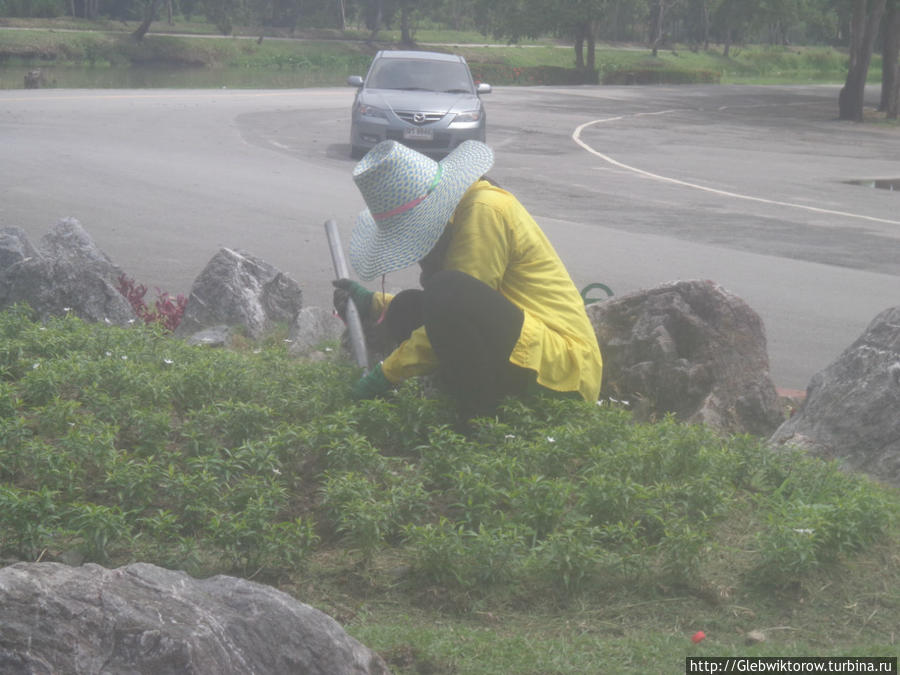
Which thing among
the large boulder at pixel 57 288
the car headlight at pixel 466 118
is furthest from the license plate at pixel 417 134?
the large boulder at pixel 57 288

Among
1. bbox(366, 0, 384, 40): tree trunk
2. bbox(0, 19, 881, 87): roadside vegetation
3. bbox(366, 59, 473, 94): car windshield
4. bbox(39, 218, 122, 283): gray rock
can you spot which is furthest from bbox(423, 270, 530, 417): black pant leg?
bbox(366, 0, 384, 40): tree trunk

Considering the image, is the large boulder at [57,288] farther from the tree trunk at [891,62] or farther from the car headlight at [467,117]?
the tree trunk at [891,62]

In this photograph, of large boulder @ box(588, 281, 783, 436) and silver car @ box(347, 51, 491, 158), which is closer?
large boulder @ box(588, 281, 783, 436)

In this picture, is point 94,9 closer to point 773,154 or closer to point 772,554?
point 773,154

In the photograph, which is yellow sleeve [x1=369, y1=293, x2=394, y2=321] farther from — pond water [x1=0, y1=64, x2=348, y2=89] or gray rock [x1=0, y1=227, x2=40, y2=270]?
pond water [x1=0, y1=64, x2=348, y2=89]

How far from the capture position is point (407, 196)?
447 cm

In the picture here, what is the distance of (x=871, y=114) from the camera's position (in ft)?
102

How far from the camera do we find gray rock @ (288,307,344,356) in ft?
19.7

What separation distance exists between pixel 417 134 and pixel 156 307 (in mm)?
10398

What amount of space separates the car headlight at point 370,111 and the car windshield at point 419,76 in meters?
1.20

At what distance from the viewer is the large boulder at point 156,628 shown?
2180mm

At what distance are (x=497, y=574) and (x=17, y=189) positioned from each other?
9867mm

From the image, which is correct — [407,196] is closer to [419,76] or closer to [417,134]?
[417,134]

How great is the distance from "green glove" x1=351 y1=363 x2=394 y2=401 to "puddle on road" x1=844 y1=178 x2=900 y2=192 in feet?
42.7
